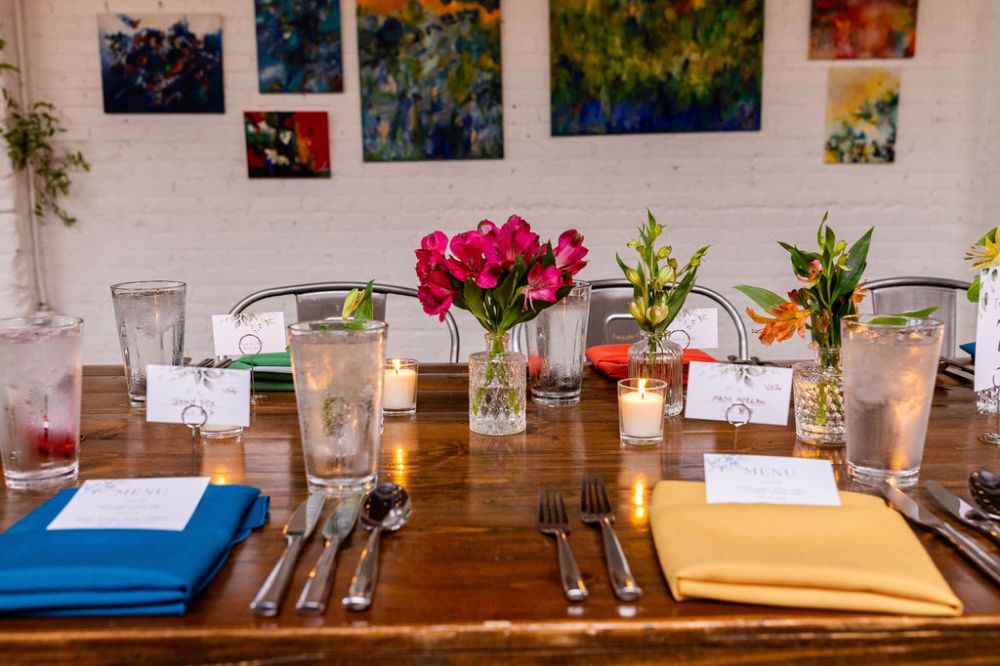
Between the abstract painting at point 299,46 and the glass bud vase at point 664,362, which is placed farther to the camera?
the abstract painting at point 299,46

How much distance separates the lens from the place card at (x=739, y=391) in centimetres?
133

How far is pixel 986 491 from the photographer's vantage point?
938mm

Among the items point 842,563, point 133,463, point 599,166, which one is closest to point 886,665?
point 842,563

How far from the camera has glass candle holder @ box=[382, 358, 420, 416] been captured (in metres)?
1.43

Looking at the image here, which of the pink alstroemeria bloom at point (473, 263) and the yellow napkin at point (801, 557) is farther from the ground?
the pink alstroemeria bloom at point (473, 263)

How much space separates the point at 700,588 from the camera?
73cm

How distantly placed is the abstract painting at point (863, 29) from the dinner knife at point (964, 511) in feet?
9.97

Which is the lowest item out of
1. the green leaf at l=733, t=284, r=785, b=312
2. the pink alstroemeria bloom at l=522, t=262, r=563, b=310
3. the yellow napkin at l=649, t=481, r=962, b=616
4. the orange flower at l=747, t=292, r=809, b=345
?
the yellow napkin at l=649, t=481, r=962, b=616

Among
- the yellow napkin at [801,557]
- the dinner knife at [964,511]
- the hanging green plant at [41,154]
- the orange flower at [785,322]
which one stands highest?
the hanging green plant at [41,154]

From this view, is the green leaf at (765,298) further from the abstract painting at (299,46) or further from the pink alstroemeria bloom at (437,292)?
the abstract painting at (299,46)

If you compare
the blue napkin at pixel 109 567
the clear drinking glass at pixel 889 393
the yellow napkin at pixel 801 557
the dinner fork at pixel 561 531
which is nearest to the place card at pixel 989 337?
the clear drinking glass at pixel 889 393

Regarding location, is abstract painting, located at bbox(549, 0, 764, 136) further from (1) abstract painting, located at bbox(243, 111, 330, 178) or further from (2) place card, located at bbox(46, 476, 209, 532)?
(2) place card, located at bbox(46, 476, 209, 532)

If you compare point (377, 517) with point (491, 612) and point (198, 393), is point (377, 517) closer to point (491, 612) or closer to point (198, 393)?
point (491, 612)

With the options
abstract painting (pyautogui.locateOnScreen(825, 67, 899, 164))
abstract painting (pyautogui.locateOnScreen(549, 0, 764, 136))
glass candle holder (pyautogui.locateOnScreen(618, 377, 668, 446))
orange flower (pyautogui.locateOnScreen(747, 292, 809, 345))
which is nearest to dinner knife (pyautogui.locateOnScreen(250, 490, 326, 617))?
glass candle holder (pyautogui.locateOnScreen(618, 377, 668, 446))
